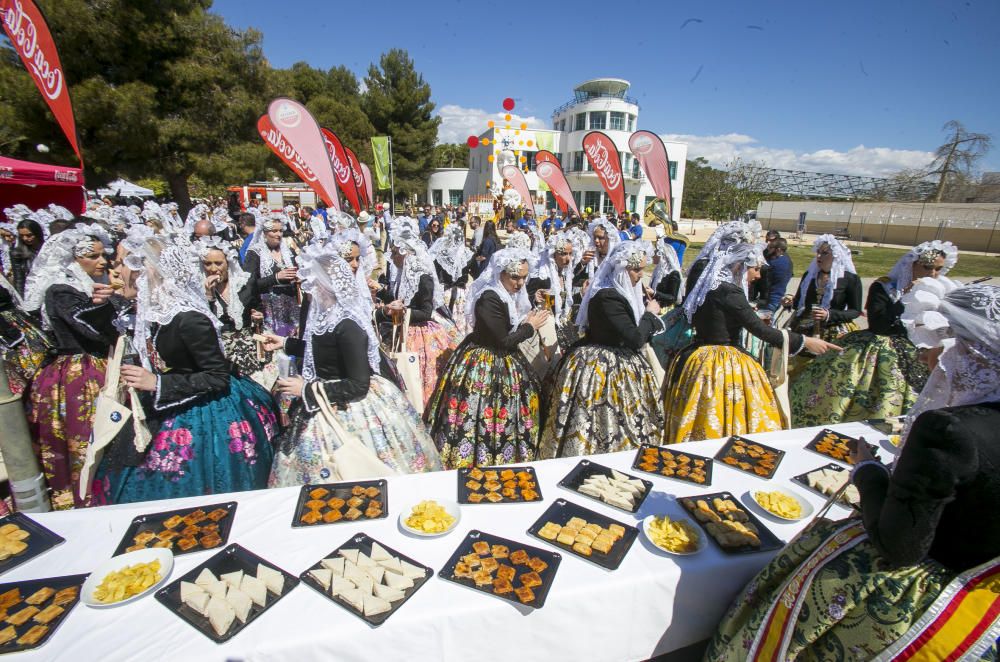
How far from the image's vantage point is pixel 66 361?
3662 millimetres

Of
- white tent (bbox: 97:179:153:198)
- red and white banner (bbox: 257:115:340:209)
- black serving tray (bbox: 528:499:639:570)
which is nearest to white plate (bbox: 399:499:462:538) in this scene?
black serving tray (bbox: 528:499:639:570)

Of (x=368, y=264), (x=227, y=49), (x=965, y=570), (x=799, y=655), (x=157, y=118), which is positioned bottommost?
(x=799, y=655)

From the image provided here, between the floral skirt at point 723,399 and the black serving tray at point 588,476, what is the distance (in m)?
1.42

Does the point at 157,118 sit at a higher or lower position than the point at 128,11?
lower

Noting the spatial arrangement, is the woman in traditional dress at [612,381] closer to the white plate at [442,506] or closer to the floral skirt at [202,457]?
the white plate at [442,506]

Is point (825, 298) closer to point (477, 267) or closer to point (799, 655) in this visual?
point (799, 655)

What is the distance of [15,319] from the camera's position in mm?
4453

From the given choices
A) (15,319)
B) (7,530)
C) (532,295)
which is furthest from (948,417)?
(15,319)

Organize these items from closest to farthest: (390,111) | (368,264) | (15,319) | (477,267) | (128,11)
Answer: (15,319) < (368,264) < (477,267) < (128,11) < (390,111)

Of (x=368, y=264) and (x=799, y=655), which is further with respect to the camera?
(x=368, y=264)

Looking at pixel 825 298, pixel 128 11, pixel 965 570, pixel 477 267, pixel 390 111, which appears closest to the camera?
pixel 965 570

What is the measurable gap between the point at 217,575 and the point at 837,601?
2327 millimetres

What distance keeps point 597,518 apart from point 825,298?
4.35 metres

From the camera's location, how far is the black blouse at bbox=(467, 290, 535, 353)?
3805 mm
